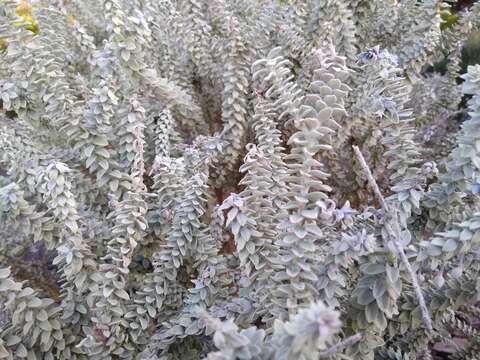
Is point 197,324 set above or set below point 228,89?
below

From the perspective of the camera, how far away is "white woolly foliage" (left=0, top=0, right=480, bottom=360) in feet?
3.34

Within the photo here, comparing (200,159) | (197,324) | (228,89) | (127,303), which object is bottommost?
(127,303)

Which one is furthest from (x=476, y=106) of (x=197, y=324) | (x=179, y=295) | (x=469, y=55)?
(x=469, y=55)

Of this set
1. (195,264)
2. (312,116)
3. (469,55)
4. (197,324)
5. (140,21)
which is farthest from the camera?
(469,55)

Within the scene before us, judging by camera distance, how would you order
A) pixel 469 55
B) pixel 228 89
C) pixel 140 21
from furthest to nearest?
pixel 469 55 → pixel 228 89 → pixel 140 21

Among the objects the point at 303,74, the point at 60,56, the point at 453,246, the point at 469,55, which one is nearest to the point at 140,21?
the point at 60,56

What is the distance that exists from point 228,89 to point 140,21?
16.2 inches

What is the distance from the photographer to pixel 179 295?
146 centimetres

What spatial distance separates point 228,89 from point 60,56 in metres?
0.69

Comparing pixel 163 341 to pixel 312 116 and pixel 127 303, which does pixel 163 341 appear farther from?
pixel 312 116

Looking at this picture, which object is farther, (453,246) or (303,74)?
(303,74)

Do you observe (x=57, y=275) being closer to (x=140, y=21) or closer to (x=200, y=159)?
(x=200, y=159)

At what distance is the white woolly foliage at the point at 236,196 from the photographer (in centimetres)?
102

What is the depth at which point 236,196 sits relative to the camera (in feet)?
3.66
